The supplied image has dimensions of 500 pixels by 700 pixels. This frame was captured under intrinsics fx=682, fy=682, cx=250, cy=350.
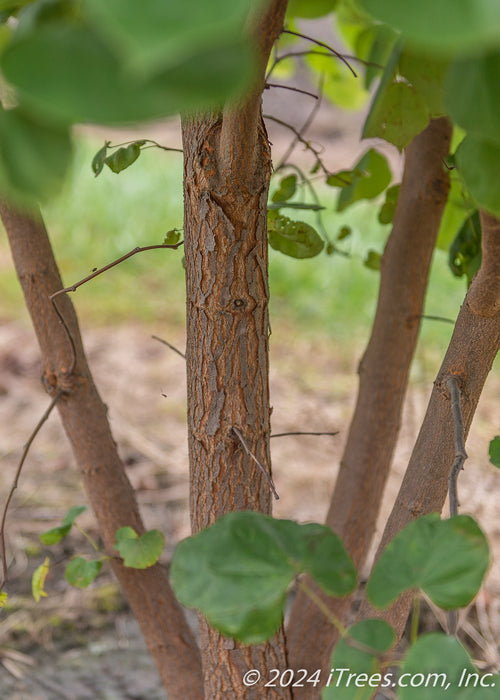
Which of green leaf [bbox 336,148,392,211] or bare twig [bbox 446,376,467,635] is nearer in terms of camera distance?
bare twig [bbox 446,376,467,635]

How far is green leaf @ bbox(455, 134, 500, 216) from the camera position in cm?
24

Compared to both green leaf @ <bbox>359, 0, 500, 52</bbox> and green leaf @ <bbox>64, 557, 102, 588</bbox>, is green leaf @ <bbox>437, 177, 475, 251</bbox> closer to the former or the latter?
green leaf @ <bbox>64, 557, 102, 588</bbox>

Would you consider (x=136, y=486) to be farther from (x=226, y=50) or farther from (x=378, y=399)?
(x=226, y=50)

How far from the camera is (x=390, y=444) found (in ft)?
2.58

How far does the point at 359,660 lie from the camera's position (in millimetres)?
286

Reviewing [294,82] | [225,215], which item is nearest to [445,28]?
[225,215]

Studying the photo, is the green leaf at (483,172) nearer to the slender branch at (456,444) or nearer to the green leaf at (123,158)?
the slender branch at (456,444)

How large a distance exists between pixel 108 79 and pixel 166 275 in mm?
2158

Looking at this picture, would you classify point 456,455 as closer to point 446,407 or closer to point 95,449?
point 446,407

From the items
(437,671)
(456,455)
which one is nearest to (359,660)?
(437,671)

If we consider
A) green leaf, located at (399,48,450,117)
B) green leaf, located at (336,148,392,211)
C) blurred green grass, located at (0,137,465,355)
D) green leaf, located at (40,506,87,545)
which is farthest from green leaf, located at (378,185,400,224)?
blurred green grass, located at (0,137,465,355)

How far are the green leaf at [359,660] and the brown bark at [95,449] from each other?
0.45 meters

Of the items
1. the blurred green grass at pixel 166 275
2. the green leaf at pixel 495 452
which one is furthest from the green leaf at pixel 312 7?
the blurred green grass at pixel 166 275

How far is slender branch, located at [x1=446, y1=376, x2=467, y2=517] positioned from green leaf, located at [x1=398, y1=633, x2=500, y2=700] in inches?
3.2
